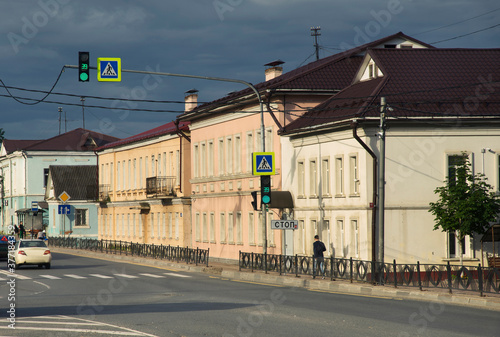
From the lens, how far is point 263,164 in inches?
1280

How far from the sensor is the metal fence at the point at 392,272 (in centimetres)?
2283

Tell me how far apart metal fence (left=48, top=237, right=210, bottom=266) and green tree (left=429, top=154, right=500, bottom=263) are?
13462mm

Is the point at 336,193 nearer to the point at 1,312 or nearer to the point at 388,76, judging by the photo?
the point at 388,76

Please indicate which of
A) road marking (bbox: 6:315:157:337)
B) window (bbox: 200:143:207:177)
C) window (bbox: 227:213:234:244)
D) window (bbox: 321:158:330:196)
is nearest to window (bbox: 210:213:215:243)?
window (bbox: 227:213:234:244)

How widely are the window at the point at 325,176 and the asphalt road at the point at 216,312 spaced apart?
799 centimetres

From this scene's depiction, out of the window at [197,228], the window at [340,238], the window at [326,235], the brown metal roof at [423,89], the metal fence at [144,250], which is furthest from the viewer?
the window at [197,228]

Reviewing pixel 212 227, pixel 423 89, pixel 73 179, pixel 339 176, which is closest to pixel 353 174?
pixel 339 176

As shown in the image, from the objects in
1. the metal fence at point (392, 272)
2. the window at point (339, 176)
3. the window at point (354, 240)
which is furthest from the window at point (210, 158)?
the window at point (354, 240)

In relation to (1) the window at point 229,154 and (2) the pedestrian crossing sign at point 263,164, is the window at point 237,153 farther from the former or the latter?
(2) the pedestrian crossing sign at point 263,164

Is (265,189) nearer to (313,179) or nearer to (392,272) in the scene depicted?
(313,179)

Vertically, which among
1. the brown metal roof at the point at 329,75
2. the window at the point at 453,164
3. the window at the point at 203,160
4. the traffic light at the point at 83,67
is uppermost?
the brown metal roof at the point at 329,75

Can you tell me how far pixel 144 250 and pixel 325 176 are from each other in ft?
56.9

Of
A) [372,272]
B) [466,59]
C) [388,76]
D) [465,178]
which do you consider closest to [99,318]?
[372,272]

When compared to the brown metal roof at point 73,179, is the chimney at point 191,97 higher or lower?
higher
